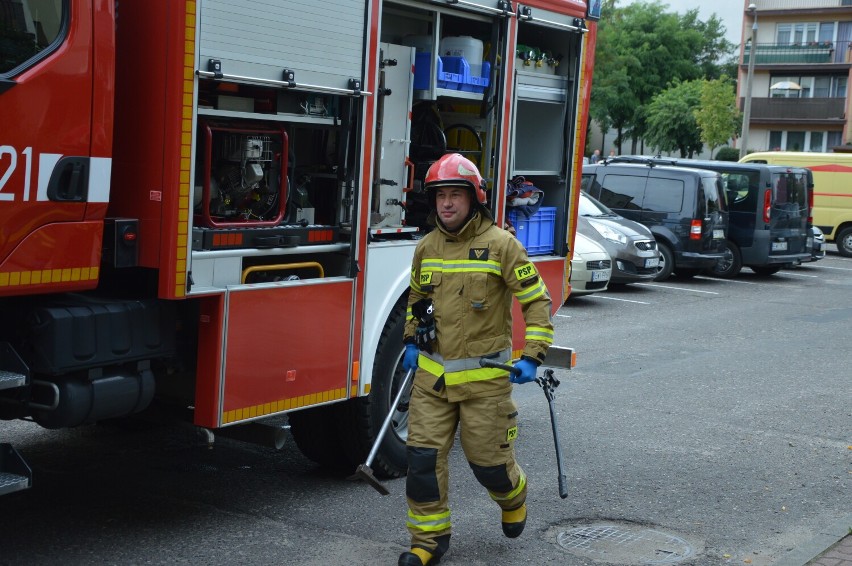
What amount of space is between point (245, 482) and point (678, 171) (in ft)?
44.2

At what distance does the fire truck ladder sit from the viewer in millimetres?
4457

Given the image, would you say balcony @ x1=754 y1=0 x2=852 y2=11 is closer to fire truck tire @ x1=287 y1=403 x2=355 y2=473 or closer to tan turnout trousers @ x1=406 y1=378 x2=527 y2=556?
A: fire truck tire @ x1=287 y1=403 x2=355 y2=473

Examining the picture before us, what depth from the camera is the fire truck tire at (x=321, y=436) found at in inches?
251

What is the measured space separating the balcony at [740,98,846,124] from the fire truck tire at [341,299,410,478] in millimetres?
58598

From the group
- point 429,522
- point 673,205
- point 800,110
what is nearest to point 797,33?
point 800,110

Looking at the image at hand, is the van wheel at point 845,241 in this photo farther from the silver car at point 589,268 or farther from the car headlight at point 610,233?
the silver car at point 589,268

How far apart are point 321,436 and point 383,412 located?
374 mm

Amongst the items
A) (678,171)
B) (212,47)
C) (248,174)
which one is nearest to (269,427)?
(248,174)

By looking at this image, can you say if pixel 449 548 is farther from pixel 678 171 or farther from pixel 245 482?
pixel 678 171

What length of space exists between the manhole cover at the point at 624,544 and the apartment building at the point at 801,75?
2290 inches

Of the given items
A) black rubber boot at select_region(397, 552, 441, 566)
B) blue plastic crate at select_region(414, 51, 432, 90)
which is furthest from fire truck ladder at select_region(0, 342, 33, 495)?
blue plastic crate at select_region(414, 51, 432, 90)

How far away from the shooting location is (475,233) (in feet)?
17.2

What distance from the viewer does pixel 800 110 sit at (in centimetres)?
6184

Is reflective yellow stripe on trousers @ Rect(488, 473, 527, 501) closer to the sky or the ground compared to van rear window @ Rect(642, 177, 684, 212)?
closer to the ground
